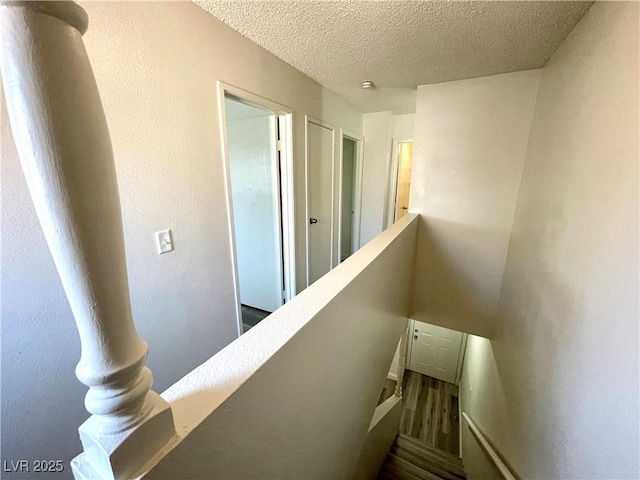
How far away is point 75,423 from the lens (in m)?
1.09

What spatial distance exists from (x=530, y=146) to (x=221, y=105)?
233 centimetres

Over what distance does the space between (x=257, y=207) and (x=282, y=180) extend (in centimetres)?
48

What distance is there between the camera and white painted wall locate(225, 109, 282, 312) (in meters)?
2.38

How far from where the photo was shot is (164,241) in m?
1.34

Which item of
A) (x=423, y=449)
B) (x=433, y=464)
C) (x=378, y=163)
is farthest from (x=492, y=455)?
(x=378, y=163)

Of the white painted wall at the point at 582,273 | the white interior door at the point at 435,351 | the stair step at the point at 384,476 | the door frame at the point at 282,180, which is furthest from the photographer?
the white interior door at the point at 435,351

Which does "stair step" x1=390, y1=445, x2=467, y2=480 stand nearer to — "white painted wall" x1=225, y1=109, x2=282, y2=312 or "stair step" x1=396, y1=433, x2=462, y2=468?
"stair step" x1=396, y1=433, x2=462, y2=468

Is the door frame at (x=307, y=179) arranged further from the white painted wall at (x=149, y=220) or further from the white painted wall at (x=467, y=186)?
the white painted wall at (x=467, y=186)

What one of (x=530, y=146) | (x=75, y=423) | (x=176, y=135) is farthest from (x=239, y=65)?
(x=530, y=146)

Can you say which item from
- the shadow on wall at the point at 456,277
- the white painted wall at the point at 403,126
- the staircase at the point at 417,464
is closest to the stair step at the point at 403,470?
the staircase at the point at 417,464

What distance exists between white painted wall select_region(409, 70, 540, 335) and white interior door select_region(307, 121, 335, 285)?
903 mm

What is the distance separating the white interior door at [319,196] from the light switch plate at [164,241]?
4.54ft

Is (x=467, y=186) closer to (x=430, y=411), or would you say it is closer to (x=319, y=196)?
(x=319, y=196)

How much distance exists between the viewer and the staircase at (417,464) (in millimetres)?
2549
